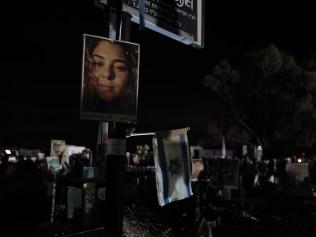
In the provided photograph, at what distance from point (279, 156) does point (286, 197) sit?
24.1 meters

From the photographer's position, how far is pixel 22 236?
7711 millimetres

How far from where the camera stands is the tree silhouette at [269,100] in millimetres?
33094

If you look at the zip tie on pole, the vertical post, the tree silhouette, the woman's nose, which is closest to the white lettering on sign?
the zip tie on pole

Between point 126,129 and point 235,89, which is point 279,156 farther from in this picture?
point 126,129

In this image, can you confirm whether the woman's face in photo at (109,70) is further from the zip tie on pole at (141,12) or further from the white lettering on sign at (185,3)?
the white lettering on sign at (185,3)

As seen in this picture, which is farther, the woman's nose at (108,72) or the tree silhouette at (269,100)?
the tree silhouette at (269,100)

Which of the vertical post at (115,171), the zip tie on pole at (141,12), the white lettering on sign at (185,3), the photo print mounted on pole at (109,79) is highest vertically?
the white lettering on sign at (185,3)

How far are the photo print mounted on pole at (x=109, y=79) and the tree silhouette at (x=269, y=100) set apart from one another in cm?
2966

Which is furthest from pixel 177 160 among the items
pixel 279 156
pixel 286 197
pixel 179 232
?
pixel 279 156

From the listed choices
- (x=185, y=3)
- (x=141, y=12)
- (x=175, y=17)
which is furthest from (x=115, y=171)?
(x=185, y=3)

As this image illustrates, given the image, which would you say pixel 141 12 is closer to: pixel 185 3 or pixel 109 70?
pixel 109 70

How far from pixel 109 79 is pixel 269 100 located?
3092 cm

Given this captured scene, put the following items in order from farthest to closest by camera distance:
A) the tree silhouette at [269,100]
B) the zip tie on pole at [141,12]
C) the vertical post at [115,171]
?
the tree silhouette at [269,100] → the zip tie on pole at [141,12] → the vertical post at [115,171]

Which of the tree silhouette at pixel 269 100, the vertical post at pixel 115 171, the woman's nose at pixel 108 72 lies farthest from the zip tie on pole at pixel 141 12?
the tree silhouette at pixel 269 100
